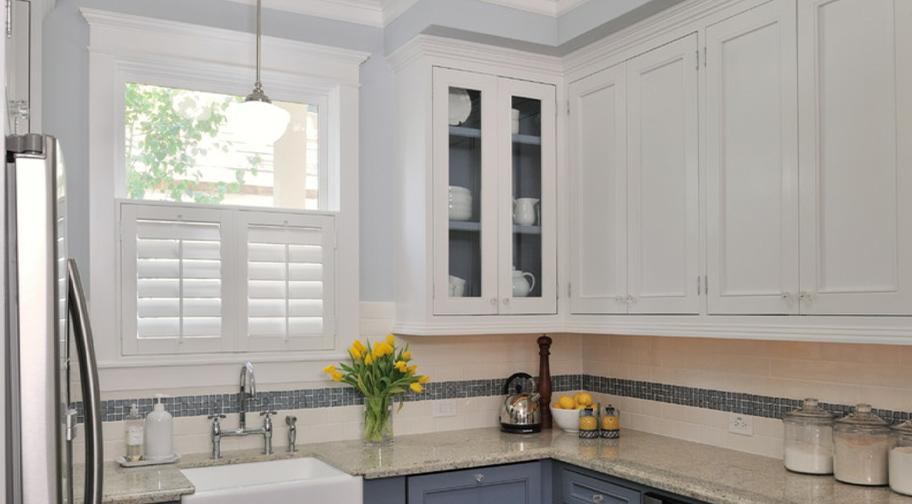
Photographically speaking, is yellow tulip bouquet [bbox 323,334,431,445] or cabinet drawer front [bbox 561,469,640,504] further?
yellow tulip bouquet [bbox 323,334,431,445]

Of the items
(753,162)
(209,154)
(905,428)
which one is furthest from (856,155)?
(209,154)

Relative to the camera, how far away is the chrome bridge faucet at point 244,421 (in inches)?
128

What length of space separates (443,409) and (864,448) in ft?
5.60

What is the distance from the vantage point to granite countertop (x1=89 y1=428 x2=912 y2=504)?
259 cm

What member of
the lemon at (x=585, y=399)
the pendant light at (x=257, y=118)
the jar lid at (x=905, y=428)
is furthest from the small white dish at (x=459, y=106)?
the jar lid at (x=905, y=428)

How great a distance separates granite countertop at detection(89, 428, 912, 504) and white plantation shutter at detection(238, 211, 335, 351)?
1.43 ft

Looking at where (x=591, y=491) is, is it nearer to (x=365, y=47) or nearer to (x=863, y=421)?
(x=863, y=421)

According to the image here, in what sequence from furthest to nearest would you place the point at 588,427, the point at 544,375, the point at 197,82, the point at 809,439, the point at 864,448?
the point at 544,375
the point at 588,427
the point at 197,82
the point at 809,439
the point at 864,448

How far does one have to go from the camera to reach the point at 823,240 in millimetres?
2605

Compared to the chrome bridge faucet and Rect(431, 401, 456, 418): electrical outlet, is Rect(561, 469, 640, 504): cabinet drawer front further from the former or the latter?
the chrome bridge faucet

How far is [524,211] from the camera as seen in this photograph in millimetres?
3691

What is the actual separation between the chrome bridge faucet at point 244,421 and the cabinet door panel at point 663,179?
1454mm

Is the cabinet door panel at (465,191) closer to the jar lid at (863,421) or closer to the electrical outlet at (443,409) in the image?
the electrical outlet at (443,409)

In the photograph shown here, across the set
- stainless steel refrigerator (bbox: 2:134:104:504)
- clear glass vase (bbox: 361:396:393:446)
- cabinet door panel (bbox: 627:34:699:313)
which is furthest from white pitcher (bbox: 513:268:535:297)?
stainless steel refrigerator (bbox: 2:134:104:504)
